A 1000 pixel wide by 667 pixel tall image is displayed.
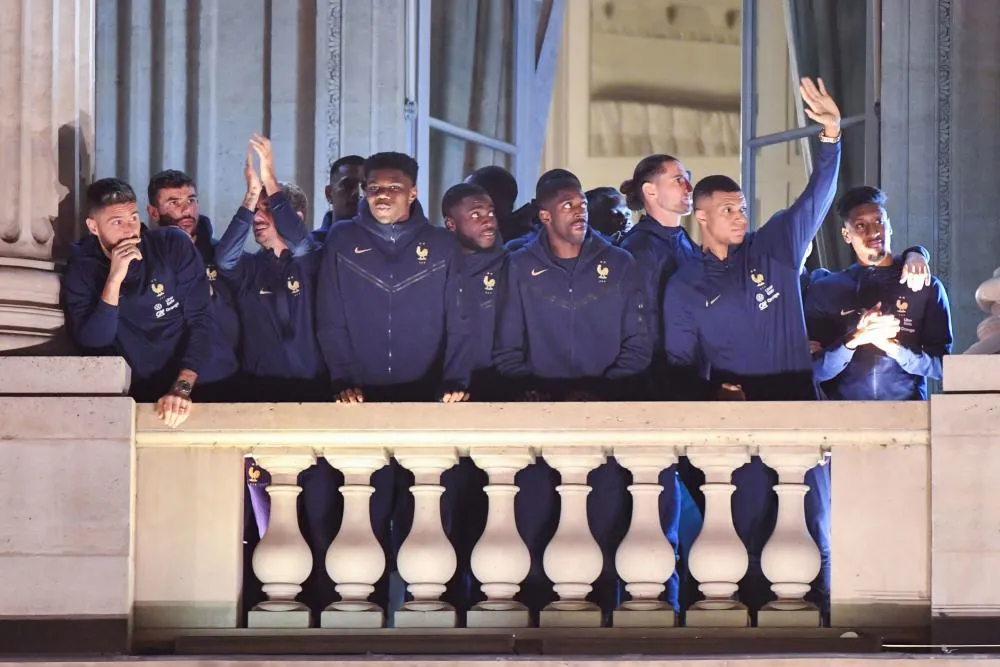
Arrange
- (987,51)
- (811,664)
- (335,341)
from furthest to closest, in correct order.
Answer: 1. (987,51)
2. (335,341)
3. (811,664)

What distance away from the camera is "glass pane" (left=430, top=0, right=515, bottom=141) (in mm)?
14773

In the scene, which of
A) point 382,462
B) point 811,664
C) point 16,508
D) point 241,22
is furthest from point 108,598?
point 241,22

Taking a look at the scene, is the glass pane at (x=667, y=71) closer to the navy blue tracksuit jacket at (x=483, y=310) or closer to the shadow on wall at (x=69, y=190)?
the navy blue tracksuit jacket at (x=483, y=310)

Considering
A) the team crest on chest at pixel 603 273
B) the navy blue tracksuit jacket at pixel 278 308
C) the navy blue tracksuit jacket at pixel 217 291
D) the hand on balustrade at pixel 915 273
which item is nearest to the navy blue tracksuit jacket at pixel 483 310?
the team crest on chest at pixel 603 273

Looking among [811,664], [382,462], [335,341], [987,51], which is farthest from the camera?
[987,51]

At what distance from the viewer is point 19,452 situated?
345 inches

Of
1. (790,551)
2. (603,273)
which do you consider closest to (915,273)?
(603,273)

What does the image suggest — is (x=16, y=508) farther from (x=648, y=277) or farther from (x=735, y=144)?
(x=735, y=144)

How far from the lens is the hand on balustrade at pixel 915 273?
34.0 ft

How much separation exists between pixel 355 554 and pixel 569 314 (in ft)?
5.22

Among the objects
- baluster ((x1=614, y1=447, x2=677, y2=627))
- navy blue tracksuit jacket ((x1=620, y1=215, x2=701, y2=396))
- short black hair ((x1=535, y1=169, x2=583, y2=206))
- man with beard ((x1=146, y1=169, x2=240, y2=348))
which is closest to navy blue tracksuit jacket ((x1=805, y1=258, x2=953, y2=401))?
navy blue tracksuit jacket ((x1=620, y1=215, x2=701, y2=396))

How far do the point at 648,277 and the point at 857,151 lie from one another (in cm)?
449

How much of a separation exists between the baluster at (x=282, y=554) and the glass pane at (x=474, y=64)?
6068mm

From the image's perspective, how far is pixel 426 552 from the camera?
869 cm
